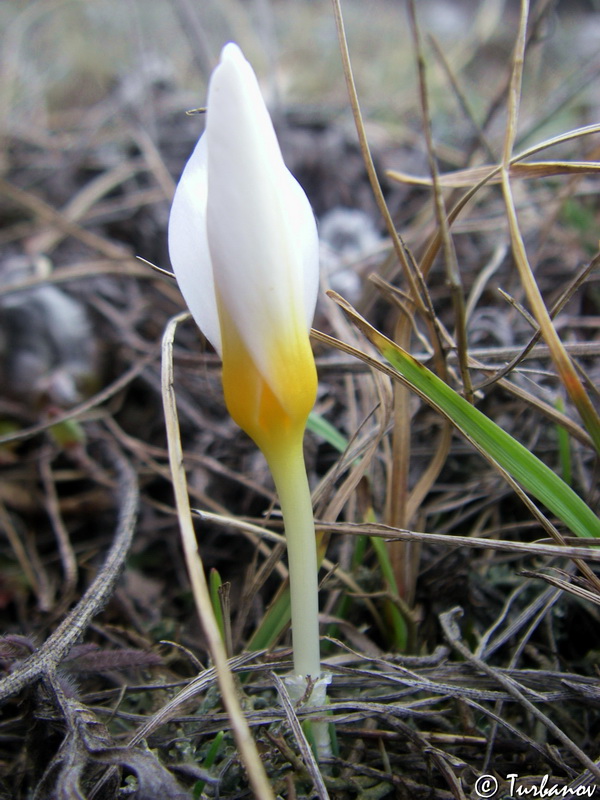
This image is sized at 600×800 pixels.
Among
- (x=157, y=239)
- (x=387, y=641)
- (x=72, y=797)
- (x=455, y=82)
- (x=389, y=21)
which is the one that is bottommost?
(x=387, y=641)

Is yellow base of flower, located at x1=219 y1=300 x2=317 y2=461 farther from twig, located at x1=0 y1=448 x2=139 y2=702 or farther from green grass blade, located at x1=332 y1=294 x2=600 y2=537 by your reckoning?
twig, located at x1=0 y1=448 x2=139 y2=702

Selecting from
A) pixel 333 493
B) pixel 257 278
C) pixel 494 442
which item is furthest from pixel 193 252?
pixel 333 493

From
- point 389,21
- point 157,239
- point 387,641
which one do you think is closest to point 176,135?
point 157,239

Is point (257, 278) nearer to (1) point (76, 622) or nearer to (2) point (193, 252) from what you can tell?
(2) point (193, 252)

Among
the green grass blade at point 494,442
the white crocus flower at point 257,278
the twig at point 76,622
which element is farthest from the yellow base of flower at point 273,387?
the twig at point 76,622

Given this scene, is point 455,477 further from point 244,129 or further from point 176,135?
point 176,135

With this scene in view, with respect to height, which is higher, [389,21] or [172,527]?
[389,21]

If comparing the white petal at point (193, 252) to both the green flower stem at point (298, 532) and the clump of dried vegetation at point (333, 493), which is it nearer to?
the green flower stem at point (298, 532)
